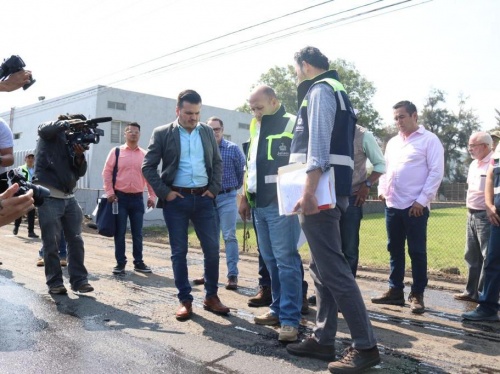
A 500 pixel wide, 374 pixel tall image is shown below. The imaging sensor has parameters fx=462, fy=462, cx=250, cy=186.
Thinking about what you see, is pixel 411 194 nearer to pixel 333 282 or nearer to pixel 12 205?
pixel 333 282

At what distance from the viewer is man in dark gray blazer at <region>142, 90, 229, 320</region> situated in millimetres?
4570

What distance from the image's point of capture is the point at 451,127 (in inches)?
3061

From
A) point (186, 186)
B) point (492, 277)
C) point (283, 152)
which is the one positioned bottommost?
point (492, 277)

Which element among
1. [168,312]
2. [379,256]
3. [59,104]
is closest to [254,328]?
[168,312]

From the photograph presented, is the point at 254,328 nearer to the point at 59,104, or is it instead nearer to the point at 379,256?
the point at 379,256

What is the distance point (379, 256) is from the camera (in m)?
10.6

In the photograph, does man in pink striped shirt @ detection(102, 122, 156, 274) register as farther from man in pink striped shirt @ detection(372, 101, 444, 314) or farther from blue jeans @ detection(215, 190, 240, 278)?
man in pink striped shirt @ detection(372, 101, 444, 314)

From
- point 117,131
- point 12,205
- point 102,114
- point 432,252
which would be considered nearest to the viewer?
point 12,205

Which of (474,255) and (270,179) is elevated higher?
(270,179)

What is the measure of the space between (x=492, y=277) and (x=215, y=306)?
274cm

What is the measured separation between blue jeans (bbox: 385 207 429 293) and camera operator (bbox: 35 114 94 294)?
353 centimetres

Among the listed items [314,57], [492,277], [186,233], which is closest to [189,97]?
[186,233]

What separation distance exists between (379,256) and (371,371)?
771 centimetres

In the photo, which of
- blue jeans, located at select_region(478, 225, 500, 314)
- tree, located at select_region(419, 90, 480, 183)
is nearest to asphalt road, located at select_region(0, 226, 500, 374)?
blue jeans, located at select_region(478, 225, 500, 314)
